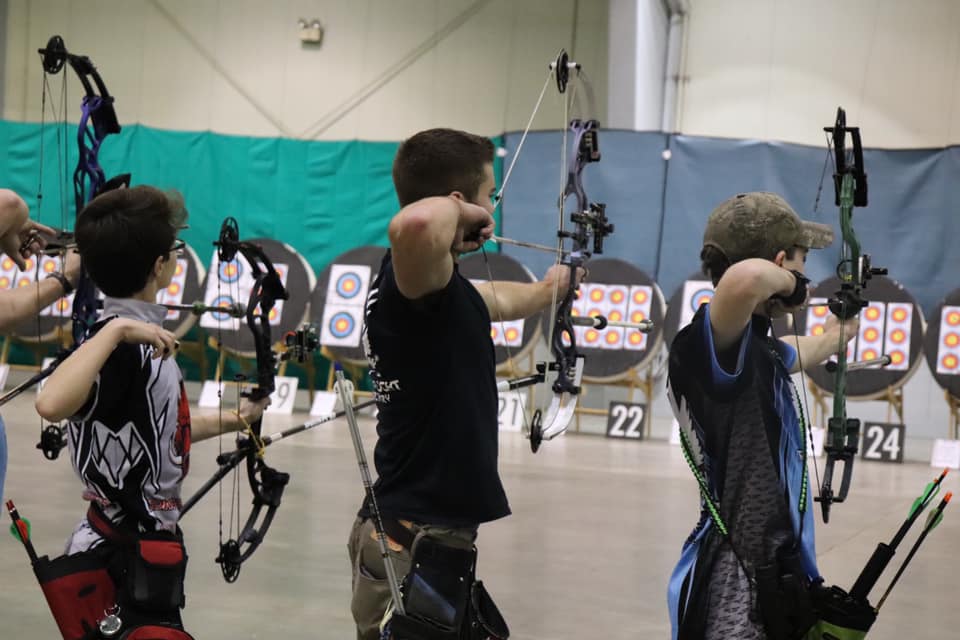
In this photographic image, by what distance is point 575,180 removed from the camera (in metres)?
3.27

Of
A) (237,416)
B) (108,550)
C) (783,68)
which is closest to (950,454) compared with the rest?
(783,68)

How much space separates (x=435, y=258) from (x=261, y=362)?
137 cm

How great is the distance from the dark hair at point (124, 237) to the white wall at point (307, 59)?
7836mm

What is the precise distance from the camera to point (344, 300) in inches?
344

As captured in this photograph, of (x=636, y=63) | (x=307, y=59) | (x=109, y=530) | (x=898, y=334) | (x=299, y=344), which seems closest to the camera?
(x=109, y=530)

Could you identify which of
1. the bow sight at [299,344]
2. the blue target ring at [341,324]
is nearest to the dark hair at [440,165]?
the bow sight at [299,344]

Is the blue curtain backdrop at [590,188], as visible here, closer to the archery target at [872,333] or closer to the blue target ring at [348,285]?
the archery target at [872,333]

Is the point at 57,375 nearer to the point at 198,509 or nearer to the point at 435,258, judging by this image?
the point at 435,258

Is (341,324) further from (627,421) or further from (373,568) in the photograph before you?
(373,568)

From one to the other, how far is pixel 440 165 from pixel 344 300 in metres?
7.15

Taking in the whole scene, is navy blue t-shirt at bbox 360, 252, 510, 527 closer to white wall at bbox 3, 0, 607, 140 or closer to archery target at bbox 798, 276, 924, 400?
archery target at bbox 798, 276, 924, 400

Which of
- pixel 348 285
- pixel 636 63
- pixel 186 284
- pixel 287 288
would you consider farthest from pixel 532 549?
pixel 186 284

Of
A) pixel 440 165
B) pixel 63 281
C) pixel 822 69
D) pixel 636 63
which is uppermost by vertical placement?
pixel 822 69

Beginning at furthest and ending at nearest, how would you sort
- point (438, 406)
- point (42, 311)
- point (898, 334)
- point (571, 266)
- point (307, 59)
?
point (307, 59), point (42, 311), point (898, 334), point (571, 266), point (438, 406)
